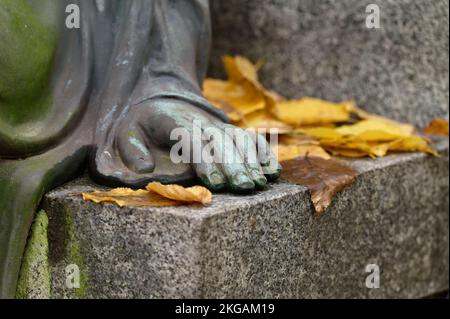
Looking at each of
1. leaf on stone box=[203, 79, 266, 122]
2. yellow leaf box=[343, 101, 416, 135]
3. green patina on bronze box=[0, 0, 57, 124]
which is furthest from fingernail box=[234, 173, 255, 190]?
yellow leaf box=[343, 101, 416, 135]

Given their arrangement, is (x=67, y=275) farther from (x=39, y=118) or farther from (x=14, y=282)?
(x=39, y=118)

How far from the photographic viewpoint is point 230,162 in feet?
6.84

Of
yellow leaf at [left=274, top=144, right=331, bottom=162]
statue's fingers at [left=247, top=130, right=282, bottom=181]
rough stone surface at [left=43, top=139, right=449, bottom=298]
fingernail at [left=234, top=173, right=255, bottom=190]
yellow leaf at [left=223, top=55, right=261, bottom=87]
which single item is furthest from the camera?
yellow leaf at [left=223, top=55, right=261, bottom=87]

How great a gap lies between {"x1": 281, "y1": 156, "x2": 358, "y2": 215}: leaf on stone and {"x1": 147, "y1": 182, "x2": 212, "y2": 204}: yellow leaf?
0.31 meters

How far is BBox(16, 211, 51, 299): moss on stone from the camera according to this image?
84.5 inches

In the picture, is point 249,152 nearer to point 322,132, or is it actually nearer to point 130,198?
point 130,198

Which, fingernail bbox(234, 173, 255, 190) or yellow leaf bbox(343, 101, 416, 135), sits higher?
yellow leaf bbox(343, 101, 416, 135)

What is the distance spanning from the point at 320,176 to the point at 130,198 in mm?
496

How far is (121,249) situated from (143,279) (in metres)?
0.08

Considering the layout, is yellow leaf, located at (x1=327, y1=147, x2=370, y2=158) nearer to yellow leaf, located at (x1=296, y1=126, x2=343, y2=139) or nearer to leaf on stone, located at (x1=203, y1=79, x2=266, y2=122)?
yellow leaf, located at (x1=296, y1=126, x2=343, y2=139)

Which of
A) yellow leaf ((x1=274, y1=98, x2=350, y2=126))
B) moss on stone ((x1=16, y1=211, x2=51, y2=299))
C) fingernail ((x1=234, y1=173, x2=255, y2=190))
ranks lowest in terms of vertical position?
moss on stone ((x1=16, y1=211, x2=51, y2=299))

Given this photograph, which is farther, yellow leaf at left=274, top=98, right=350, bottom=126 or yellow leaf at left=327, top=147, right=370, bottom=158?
yellow leaf at left=274, top=98, right=350, bottom=126

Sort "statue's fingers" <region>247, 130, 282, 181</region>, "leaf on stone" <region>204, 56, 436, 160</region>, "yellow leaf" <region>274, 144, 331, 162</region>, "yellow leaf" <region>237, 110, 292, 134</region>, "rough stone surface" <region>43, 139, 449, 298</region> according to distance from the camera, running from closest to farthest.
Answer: "rough stone surface" <region>43, 139, 449, 298</region>, "statue's fingers" <region>247, 130, 282, 181</region>, "yellow leaf" <region>274, 144, 331, 162</region>, "leaf on stone" <region>204, 56, 436, 160</region>, "yellow leaf" <region>237, 110, 292, 134</region>

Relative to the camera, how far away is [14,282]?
2131 millimetres
